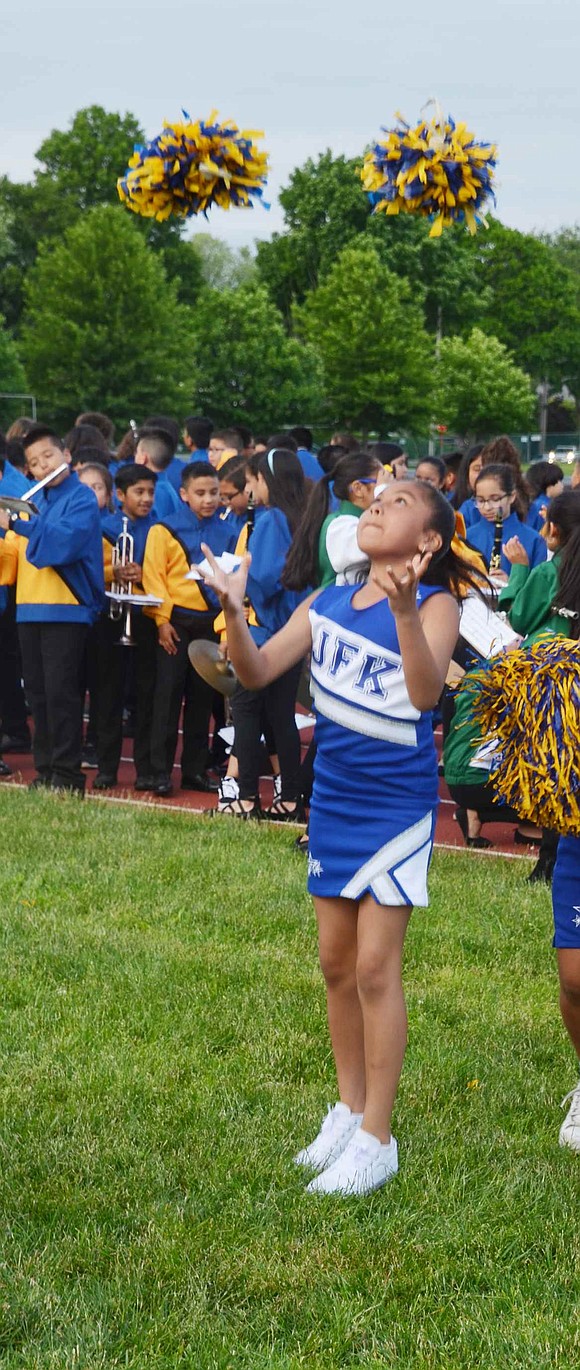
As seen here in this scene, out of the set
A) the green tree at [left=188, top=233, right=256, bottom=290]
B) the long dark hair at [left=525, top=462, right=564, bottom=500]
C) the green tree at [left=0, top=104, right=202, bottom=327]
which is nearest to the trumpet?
the long dark hair at [left=525, top=462, right=564, bottom=500]

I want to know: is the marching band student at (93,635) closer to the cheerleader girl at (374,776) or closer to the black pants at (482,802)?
the black pants at (482,802)

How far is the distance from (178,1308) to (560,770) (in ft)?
4.95

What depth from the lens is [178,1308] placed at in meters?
3.44

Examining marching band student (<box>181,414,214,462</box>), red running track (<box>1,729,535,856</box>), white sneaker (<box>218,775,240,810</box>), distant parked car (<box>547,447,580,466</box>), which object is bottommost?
red running track (<box>1,729,535,856</box>)

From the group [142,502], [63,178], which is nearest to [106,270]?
[63,178]

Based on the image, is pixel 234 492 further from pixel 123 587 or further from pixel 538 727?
pixel 538 727

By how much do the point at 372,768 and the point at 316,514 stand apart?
3.76 metres

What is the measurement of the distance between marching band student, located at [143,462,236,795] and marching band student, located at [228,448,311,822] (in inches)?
31.6

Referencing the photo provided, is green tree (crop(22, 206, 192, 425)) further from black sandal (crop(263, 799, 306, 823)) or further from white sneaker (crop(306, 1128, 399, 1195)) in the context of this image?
white sneaker (crop(306, 1128, 399, 1195))

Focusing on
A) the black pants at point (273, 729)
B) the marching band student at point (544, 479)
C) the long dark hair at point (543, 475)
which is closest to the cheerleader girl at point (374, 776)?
the black pants at point (273, 729)

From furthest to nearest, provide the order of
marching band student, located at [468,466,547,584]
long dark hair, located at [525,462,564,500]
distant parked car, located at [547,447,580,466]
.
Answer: distant parked car, located at [547,447,580,466]
long dark hair, located at [525,462,564,500]
marching band student, located at [468,466,547,584]

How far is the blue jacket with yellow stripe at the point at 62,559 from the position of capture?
30.7 feet

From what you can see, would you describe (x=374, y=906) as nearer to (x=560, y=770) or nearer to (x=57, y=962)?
(x=560, y=770)

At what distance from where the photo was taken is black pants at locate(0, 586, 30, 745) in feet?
38.5
